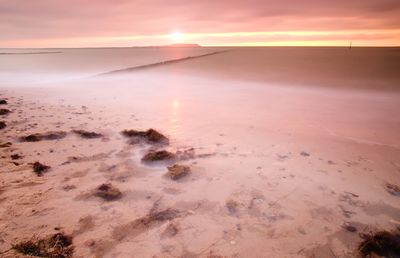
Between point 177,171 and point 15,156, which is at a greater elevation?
point 15,156

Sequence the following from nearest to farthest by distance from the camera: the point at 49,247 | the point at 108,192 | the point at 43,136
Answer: the point at 49,247 → the point at 108,192 → the point at 43,136

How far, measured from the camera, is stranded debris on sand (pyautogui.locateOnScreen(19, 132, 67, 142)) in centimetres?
543

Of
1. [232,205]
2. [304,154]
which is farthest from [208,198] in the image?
[304,154]

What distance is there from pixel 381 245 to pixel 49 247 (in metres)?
3.37

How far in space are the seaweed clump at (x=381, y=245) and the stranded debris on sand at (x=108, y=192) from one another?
9.52 feet

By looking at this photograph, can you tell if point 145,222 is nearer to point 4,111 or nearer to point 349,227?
point 349,227

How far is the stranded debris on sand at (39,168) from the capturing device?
4.14 meters

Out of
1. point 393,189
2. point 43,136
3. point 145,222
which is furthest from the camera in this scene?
point 43,136

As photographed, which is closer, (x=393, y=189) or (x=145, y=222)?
(x=145, y=222)

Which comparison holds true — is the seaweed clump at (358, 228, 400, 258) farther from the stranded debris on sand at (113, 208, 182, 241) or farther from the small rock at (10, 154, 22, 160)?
the small rock at (10, 154, 22, 160)

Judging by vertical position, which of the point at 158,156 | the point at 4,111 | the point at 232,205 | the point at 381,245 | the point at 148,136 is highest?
the point at 4,111

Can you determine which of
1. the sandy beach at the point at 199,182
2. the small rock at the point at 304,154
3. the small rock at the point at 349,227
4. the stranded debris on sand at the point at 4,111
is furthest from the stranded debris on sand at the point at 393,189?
the stranded debris on sand at the point at 4,111

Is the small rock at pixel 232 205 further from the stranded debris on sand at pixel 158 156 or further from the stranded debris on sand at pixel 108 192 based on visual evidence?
the stranded debris on sand at pixel 158 156

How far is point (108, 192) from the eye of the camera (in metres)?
3.62
